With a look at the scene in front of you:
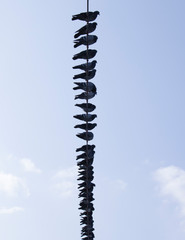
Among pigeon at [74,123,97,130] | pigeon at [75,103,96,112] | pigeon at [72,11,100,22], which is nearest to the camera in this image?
pigeon at [72,11,100,22]

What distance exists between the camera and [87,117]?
29.5m

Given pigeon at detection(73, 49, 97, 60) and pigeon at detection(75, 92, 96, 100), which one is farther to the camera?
pigeon at detection(75, 92, 96, 100)

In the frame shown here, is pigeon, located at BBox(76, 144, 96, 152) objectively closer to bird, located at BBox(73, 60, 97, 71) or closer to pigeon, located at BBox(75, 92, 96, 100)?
pigeon, located at BBox(75, 92, 96, 100)

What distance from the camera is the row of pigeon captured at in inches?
1125

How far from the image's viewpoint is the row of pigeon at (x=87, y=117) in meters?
28.6

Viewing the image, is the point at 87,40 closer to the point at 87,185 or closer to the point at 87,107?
the point at 87,107

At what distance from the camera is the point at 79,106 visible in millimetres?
29656

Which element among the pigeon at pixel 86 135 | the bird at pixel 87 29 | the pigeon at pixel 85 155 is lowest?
the pigeon at pixel 85 155

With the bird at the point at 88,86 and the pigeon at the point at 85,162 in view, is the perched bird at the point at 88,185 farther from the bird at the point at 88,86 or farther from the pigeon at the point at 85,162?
the bird at the point at 88,86

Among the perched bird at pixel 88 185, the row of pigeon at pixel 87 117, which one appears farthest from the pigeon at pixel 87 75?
the perched bird at pixel 88 185

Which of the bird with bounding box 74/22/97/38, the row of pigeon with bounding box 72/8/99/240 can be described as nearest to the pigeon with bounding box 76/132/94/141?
the row of pigeon with bounding box 72/8/99/240

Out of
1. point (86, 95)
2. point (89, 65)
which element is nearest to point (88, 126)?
point (86, 95)

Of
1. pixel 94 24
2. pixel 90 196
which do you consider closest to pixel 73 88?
pixel 94 24

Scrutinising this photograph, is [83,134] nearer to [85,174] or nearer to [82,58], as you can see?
[85,174]
